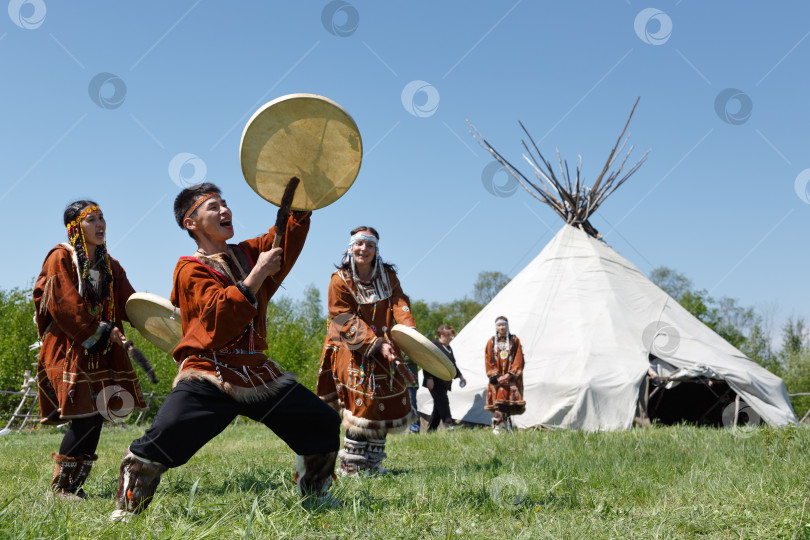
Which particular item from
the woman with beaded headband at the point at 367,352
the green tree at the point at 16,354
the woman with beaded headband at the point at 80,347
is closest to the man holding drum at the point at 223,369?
the woman with beaded headband at the point at 80,347

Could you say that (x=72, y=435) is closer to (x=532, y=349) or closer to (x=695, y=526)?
(x=695, y=526)

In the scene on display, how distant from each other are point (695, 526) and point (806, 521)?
400 mm

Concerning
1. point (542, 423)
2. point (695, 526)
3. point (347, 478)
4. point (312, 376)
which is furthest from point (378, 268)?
point (312, 376)

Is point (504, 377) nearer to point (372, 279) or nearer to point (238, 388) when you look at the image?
point (372, 279)

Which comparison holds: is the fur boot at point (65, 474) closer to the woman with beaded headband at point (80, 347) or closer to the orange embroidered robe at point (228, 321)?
the woman with beaded headband at point (80, 347)

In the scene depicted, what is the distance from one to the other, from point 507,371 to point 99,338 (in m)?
6.00

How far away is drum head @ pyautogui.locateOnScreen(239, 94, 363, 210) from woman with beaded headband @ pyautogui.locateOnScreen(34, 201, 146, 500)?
1.39 meters

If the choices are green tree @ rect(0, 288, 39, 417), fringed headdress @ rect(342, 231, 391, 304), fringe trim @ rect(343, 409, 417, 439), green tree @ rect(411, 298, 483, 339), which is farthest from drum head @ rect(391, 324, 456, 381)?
green tree @ rect(411, 298, 483, 339)

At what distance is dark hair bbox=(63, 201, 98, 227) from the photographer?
4.04m

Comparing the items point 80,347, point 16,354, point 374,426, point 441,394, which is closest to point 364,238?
point 374,426

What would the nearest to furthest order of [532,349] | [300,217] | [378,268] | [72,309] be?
[300,217] < [72,309] < [378,268] < [532,349]

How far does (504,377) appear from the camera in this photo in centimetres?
883

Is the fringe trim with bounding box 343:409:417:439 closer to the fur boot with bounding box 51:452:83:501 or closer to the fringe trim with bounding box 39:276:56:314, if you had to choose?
the fur boot with bounding box 51:452:83:501

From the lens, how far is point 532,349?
33.0ft
